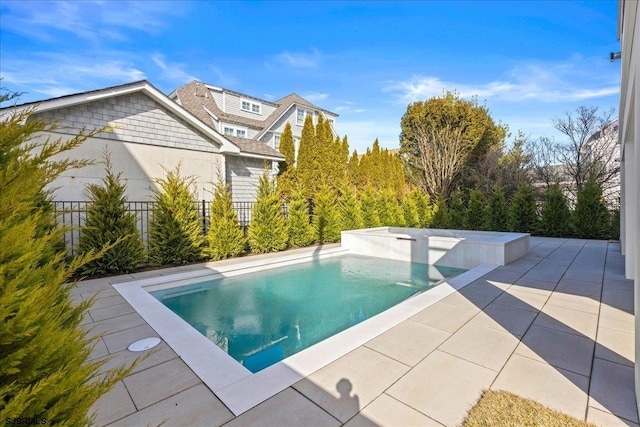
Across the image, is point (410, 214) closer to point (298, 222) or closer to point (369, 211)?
point (369, 211)

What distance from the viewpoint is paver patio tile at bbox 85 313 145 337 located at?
382cm

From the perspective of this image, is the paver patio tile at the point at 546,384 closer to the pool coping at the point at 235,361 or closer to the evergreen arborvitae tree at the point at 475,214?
the pool coping at the point at 235,361

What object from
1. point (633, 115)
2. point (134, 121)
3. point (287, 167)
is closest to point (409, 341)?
point (633, 115)

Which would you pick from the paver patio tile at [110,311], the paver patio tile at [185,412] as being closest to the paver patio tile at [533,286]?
the paver patio tile at [185,412]

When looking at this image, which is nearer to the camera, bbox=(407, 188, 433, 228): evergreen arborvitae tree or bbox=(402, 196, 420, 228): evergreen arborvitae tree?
bbox=(402, 196, 420, 228): evergreen arborvitae tree

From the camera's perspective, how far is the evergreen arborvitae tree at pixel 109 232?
6.80 m

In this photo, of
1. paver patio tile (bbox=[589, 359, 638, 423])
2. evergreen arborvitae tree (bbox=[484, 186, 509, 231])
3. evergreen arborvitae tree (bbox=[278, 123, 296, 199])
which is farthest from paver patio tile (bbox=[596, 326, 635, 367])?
evergreen arborvitae tree (bbox=[278, 123, 296, 199])

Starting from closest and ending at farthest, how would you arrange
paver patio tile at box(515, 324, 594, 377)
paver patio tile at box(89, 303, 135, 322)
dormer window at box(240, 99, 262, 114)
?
1. paver patio tile at box(515, 324, 594, 377)
2. paver patio tile at box(89, 303, 135, 322)
3. dormer window at box(240, 99, 262, 114)

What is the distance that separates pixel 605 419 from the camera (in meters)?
2.15

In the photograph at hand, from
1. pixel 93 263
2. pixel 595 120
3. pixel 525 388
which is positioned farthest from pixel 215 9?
Result: pixel 595 120

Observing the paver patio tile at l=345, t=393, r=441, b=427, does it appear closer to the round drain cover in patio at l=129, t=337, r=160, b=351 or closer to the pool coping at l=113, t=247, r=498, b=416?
the pool coping at l=113, t=247, r=498, b=416

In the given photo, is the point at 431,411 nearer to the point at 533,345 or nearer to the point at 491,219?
the point at 533,345

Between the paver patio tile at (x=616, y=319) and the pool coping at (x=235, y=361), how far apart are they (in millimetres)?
1894

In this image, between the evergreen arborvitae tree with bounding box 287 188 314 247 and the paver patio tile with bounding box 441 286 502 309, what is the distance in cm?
665
